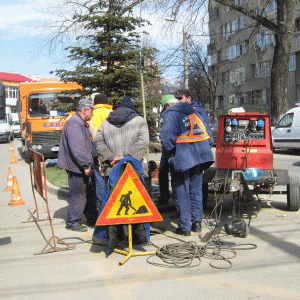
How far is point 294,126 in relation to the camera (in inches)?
675

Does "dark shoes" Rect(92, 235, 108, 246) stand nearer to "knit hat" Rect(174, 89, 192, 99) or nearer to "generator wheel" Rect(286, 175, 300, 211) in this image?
"knit hat" Rect(174, 89, 192, 99)

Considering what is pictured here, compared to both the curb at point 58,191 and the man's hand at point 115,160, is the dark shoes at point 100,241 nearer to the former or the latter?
the man's hand at point 115,160

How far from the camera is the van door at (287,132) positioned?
1706 cm

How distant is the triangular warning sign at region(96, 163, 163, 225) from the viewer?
4723 millimetres

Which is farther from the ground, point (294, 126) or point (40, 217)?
point (294, 126)

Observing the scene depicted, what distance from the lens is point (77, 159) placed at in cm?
589

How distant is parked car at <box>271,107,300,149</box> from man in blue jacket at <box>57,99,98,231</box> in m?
12.8

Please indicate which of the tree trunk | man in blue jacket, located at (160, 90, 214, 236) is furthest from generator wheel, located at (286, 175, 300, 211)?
the tree trunk

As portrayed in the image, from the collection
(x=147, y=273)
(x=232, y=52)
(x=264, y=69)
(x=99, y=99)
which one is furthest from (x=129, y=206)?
(x=232, y=52)

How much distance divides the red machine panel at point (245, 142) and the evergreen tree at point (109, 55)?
204 inches

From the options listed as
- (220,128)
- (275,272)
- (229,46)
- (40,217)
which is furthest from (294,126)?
(229,46)

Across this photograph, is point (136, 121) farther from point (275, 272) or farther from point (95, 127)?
point (275, 272)

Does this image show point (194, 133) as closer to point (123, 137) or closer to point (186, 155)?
point (186, 155)

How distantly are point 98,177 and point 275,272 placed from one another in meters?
3.42
